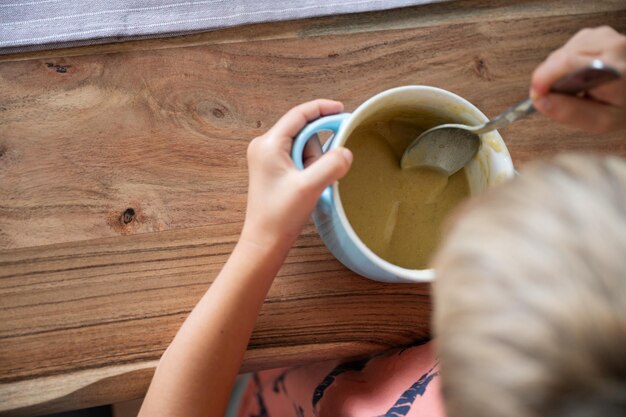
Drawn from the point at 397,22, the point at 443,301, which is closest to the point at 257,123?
the point at 397,22

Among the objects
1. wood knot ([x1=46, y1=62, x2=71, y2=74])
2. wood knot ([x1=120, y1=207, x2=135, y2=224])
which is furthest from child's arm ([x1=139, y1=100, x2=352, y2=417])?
wood knot ([x1=46, y1=62, x2=71, y2=74])

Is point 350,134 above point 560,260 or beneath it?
above

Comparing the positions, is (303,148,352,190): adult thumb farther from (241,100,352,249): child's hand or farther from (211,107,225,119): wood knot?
(211,107,225,119): wood knot

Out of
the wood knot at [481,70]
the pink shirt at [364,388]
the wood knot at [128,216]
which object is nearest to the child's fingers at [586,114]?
the wood knot at [481,70]

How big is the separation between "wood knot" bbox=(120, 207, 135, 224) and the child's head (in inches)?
12.9

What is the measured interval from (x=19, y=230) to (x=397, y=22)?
42 cm

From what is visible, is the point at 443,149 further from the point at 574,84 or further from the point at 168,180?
the point at 168,180

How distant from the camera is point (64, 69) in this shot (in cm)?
54

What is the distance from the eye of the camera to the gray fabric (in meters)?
0.54

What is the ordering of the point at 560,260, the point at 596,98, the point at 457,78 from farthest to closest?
the point at 457,78 < the point at 596,98 < the point at 560,260

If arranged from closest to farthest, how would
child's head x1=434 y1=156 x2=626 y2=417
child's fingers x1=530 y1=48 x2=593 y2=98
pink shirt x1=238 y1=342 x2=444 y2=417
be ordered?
1. child's head x1=434 y1=156 x2=626 y2=417
2. child's fingers x1=530 y1=48 x2=593 y2=98
3. pink shirt x1=238 y1=342 x2=444 y2=417

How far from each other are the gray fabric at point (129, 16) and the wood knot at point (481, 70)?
8 centimetres

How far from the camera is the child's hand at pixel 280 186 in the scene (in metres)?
0.45

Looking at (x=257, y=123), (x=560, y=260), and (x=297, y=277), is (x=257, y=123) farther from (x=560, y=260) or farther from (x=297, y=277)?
(x=560, y=260)
